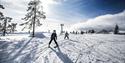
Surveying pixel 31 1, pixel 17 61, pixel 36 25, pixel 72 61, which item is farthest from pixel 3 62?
pixel 31 1

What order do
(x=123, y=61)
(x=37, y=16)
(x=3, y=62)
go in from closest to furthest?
(x=3, y=62), (x=123, y=61), (x=37, y=16)

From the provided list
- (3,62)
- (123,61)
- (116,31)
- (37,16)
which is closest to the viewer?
(3,62)

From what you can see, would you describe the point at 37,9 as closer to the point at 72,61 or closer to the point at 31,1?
the point at 31,1

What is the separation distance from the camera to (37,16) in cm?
3459

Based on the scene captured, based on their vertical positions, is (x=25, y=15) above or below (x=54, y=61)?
above

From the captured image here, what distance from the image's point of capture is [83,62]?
8.33 meters

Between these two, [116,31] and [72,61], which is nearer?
[72,61]

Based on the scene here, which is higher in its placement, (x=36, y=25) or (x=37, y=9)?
(x=37, y=9)

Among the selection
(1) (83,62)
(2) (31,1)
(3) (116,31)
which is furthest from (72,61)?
(3) (116,31)

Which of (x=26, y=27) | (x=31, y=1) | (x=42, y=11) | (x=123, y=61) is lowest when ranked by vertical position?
(x=123, y=61)

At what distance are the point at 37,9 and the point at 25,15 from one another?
12.4ft

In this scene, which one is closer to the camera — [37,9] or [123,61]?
[123,61]

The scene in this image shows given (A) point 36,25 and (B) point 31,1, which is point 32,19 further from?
(B) point 31,1

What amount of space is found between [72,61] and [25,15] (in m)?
29.5
